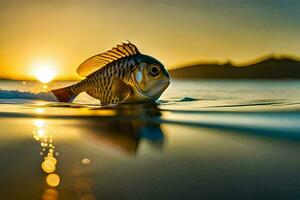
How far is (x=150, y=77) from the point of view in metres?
4.71

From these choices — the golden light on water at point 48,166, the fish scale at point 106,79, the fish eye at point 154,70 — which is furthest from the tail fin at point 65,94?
the golden light on water at point 48,166

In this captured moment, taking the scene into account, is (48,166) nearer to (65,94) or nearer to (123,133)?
(123,133)

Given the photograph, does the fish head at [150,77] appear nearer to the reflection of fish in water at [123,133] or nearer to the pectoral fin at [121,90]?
the pectoral fin at [121,90]

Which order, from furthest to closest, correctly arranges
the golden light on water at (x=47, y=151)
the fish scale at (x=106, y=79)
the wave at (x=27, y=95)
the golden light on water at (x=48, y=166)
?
the wave at (x=27, y=95), the fish scale at (x=106, y=79), the golden light on water at (x=48, y=166), the golden light on water at (x=47, y=151)

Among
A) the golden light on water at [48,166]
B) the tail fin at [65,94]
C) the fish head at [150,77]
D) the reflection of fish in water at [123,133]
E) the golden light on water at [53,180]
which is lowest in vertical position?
the golden light on water at [53,180]

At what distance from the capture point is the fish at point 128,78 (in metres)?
4.70

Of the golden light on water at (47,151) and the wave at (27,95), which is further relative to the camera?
the wave at (27,95)

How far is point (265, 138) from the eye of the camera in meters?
2.20

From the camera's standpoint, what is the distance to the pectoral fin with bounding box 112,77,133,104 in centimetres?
465

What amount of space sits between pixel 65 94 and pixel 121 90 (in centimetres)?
103

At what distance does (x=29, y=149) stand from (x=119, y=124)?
93 cm

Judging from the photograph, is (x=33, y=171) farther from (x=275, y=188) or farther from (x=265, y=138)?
(x=265, y=138)

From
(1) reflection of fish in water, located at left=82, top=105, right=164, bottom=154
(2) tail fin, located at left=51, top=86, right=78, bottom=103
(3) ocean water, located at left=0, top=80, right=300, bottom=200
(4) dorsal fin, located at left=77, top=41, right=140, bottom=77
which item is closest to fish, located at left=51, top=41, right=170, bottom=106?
(4) dorsal fin, located at left=77, top=41, right=140, bottom=77

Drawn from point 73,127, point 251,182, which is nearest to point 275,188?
point 251,182
